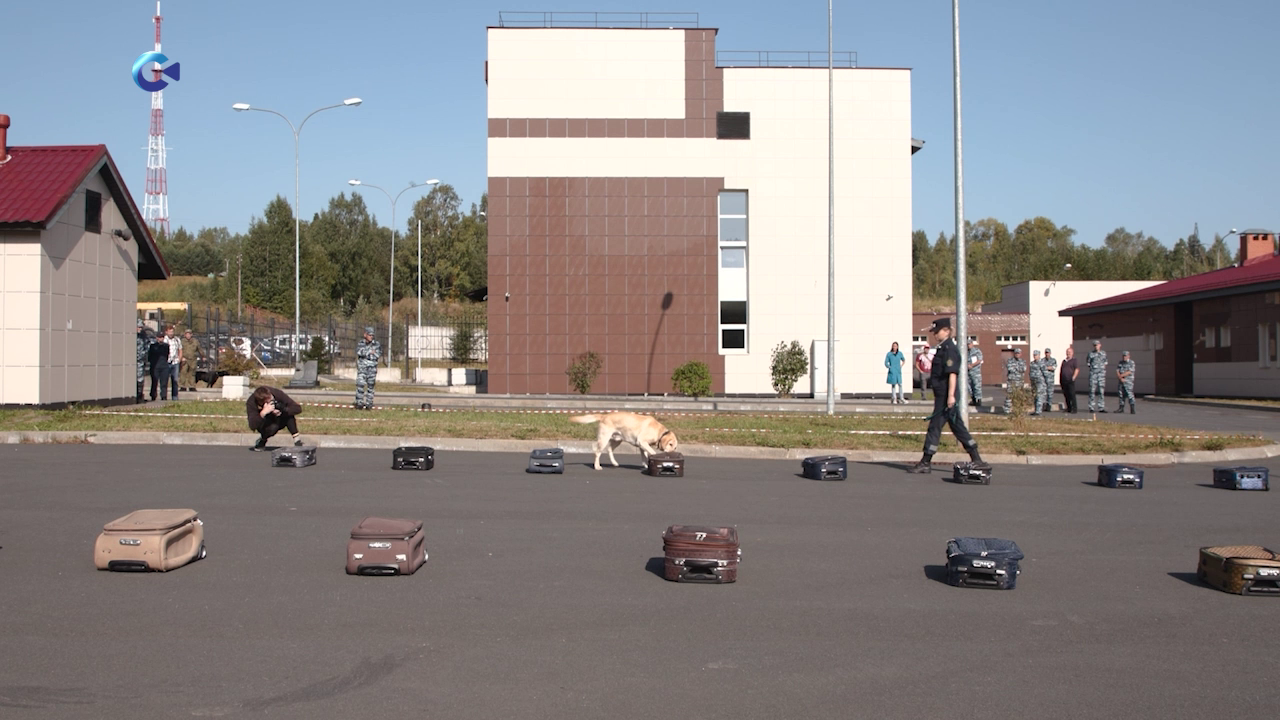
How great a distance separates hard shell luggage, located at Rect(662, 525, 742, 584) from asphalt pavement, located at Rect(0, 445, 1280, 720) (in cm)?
14

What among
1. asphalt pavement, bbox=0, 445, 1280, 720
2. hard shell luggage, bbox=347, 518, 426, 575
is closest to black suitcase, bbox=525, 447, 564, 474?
asphalt pavement, bbox=0, 445, 1280, 720

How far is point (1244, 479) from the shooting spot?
12.8m

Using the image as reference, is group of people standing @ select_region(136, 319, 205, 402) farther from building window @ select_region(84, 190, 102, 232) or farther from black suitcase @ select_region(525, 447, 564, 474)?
black suitcase @ select_region(525, 447, 564, 474)

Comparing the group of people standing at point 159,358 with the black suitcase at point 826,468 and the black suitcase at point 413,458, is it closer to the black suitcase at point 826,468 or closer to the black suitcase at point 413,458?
the black suitcase at point 413,458

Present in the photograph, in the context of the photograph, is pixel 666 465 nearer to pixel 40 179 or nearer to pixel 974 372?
pixel 974 372

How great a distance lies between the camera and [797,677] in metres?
5.37

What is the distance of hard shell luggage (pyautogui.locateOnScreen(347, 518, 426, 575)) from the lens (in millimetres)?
7379

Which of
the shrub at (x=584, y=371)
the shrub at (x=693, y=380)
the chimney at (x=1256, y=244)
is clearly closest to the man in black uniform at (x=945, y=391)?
the shrub at (x=693, y=380)

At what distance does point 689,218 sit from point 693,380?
281 inches

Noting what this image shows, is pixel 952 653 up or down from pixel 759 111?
down

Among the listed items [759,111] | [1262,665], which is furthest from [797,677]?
[759,111]

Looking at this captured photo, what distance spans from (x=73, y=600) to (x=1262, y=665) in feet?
23.5

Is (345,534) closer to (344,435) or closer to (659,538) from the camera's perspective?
(659,538)

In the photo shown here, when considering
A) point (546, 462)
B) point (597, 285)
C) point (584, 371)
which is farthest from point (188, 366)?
point (546, 462)
